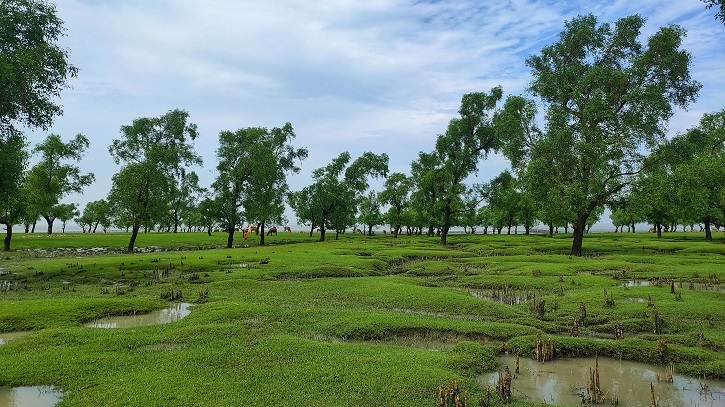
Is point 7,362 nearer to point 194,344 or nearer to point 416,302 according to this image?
point 194,344

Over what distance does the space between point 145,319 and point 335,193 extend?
190ft

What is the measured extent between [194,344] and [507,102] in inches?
1533

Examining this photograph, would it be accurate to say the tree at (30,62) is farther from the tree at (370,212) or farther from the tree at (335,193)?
the tree at (370,212)

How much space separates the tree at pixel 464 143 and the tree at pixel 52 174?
160 feet

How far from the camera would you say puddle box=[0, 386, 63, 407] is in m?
8.10

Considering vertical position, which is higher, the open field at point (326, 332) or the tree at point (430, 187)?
the tree at point (430, 187)

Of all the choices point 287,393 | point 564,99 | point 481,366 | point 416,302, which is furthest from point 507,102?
point 287,393

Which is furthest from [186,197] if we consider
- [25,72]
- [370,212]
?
[25,72]

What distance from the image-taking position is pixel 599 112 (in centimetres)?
3725

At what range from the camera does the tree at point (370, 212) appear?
93938 mm

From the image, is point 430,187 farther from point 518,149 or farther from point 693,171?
point 693,171

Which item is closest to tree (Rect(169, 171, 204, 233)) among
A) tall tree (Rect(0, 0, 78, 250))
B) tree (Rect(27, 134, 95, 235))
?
tree (Rect(27, 134, 95, 235))

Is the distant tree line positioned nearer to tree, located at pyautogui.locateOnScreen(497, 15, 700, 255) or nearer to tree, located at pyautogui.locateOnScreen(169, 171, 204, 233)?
tree, located at pyautogui.locateOnScreen(497, 15, 700, 255)

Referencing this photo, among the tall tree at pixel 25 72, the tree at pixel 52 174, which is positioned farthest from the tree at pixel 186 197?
the tall tree at pixel 25 72
